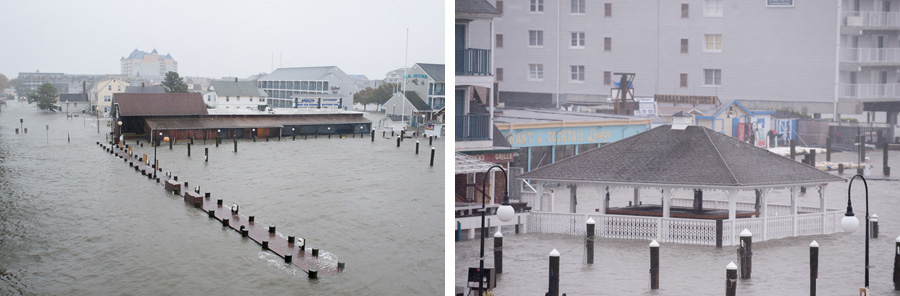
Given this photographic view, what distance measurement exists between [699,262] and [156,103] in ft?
14.8

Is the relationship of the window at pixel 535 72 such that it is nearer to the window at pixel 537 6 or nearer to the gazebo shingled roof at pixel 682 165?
the window at pixel 537 6

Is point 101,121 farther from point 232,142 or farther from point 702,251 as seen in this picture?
point 702,251

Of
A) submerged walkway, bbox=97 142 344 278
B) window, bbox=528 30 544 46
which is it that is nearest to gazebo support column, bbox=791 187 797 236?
window, bbox=528 30 544 46

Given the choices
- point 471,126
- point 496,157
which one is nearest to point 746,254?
point 496,157

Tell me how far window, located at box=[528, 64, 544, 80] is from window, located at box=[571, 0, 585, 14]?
1.93 feet

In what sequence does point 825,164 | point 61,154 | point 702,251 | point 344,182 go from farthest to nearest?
1. point 344,182
2. point 825,164
3. point 702,251
4. point 61,154

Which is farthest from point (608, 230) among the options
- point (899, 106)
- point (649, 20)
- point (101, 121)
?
point (101, 121)

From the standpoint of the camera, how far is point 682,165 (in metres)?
9.45

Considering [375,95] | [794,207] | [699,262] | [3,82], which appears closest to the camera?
[3,82]

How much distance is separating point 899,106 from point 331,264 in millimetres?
5158

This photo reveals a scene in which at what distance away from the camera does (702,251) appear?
9.15 metres

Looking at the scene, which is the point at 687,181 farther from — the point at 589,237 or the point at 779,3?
the point at 779,3

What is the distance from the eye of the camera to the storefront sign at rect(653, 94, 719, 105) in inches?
384

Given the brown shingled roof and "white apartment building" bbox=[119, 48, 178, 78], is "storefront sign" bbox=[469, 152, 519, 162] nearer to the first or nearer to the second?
the brown shingled roof
